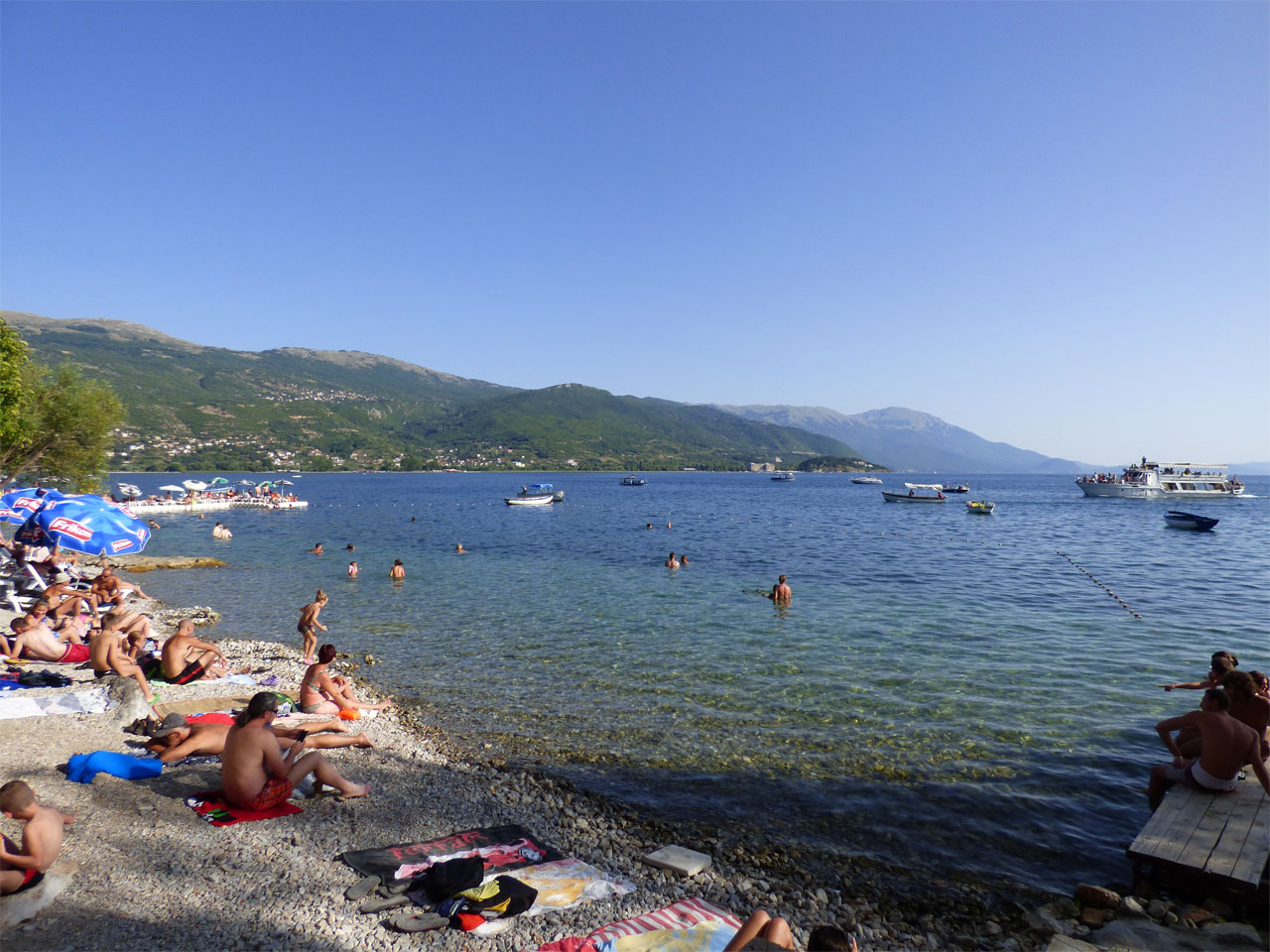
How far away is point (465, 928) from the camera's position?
19.3 feet

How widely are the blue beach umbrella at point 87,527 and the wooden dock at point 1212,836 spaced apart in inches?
853

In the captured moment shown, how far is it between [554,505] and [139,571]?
5820cm

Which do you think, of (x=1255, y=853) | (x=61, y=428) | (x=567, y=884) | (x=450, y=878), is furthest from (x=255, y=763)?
(x=61, y=428)

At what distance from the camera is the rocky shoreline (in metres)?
5.76

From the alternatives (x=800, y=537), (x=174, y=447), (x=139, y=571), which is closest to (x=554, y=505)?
(x=800, y=537)

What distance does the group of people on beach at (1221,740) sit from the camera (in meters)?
8.83

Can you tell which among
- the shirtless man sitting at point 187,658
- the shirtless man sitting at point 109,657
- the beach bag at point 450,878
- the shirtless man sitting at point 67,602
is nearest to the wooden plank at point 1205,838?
the beach bag at point 450,878

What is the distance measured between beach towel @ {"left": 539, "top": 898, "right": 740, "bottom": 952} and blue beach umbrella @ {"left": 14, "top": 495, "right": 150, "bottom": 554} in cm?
1700

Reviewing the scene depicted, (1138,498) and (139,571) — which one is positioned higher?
(1138,498)

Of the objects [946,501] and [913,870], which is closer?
[913,870]

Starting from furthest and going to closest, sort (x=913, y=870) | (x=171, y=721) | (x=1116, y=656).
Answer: (x=1116, y=656) < (x=171, y=721) < (x=913, y=870)

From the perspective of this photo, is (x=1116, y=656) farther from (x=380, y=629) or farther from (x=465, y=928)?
(x=380, y=629)

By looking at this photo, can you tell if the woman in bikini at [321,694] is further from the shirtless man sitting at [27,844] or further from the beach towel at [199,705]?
the shirtless man sitting at [27,844]

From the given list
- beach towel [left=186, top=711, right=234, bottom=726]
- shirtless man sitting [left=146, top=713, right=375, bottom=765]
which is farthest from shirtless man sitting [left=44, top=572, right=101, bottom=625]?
shirtless man sitting [left=146, top=713, right=375, bottom=765]
